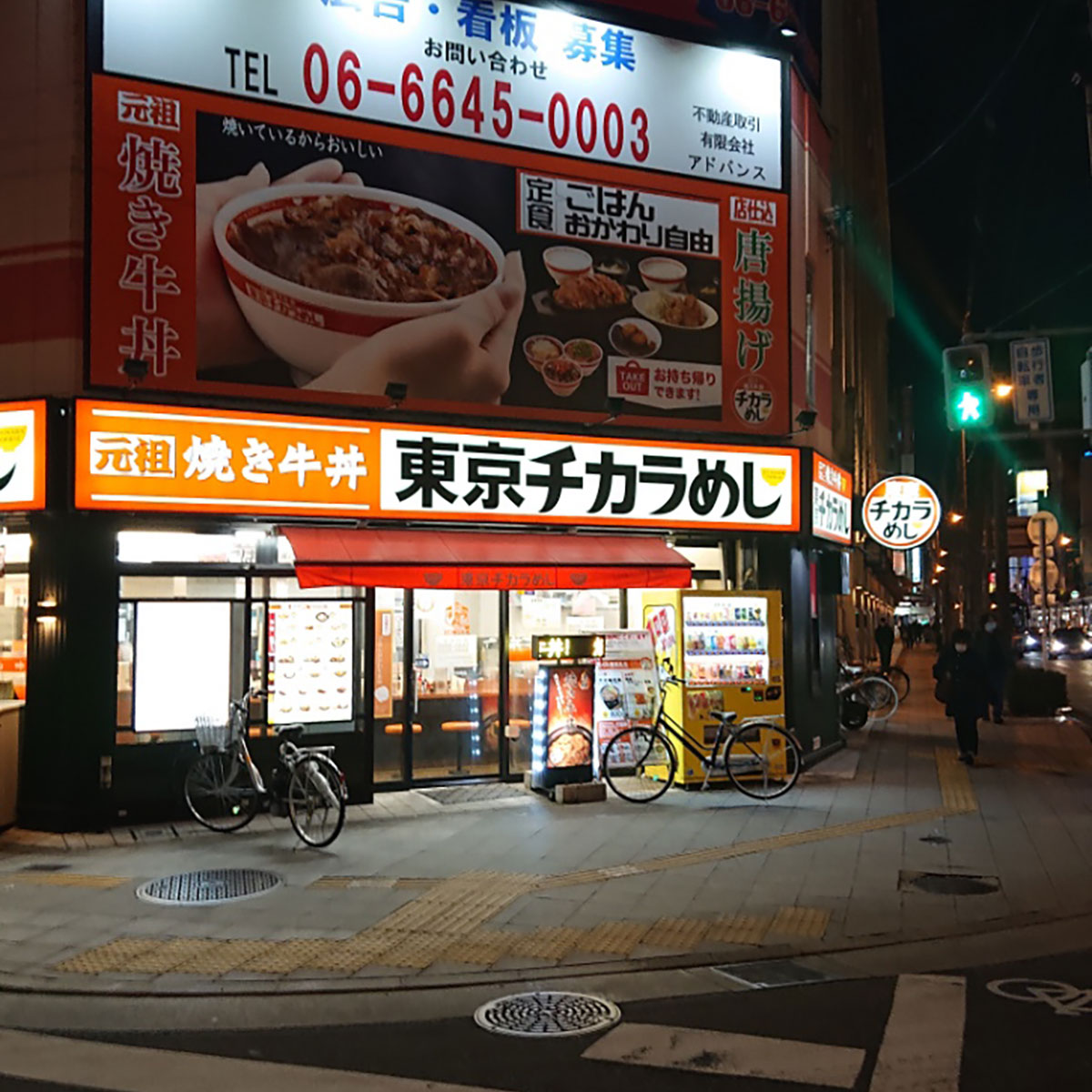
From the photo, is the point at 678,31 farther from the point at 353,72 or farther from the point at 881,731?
the point at 881,731

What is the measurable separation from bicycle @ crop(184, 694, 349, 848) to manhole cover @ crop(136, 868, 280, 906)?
96 cm

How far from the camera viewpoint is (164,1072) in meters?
5.46

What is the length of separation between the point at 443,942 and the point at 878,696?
15418 millimetres

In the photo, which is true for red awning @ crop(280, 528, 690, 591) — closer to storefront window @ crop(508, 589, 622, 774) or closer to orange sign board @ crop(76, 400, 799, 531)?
orange sign board @ crop(76, 400, 799, 531)

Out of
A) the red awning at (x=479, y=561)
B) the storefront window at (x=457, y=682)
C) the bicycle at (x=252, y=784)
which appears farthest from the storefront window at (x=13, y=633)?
the storefront window at (x=457, y=682)

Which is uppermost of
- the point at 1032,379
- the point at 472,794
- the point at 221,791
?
the point at 1032,379

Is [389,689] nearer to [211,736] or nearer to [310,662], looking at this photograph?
[310,662]

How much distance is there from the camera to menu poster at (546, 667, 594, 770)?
42.2ft

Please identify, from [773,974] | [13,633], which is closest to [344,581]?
[13,633]

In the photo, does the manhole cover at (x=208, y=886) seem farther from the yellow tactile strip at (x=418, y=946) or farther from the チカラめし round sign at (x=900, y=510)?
the チカラめし round sign at (x=900, y=510)

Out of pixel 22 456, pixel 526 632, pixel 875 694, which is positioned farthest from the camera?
pixel 875 694

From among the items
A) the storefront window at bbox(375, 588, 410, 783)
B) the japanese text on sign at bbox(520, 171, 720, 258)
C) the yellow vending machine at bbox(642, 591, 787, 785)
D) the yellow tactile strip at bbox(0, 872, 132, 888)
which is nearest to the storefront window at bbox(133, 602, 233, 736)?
the storefront window at bbox(375, 588, 410, 783)

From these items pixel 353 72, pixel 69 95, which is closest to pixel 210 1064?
pixel 69 95

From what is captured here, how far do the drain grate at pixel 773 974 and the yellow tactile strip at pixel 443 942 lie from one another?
0.37 metres
